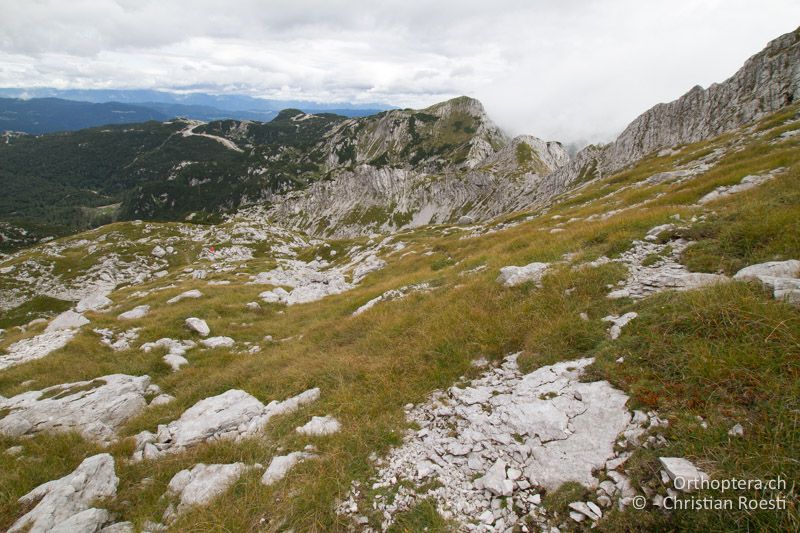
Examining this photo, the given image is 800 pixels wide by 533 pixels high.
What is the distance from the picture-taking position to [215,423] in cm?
951

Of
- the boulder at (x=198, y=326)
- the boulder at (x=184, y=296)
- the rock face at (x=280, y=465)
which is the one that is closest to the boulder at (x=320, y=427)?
the rock face at (x=280, y=465)

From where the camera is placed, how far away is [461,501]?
536 cm

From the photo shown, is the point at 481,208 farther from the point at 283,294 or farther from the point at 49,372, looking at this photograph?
the point at 49,372

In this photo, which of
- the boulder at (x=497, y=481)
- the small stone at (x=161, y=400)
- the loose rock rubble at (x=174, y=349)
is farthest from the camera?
the loose rock rubble at (x=174, y=349)

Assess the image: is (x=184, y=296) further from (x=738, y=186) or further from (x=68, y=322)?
(x=738, y=186)

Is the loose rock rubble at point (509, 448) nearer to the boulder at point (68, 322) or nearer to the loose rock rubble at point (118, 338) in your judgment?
the loose rock rubble at point (118, 338)

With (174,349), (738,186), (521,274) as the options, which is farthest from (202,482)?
(738,186)

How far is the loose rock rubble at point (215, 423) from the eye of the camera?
8797 millimetres

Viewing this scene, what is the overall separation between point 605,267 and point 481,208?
178m

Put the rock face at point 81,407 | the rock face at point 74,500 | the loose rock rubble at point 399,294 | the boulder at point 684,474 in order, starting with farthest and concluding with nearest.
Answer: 1. the loose rock rubble at point 399,294
2. the rock face at point 81,407
3. the rock face at point 74,500
4. the boulder at point 684,474

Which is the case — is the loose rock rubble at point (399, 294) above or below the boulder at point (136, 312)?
above

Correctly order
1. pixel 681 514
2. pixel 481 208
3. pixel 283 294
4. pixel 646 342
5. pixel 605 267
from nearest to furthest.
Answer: pixel 681 514 → pixel 646 342 → pixel 605 267 → pixel 283 294 → pixel 481 208

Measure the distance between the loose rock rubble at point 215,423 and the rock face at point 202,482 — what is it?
1.22 meters

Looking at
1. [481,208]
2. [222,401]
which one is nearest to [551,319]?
[222,401]
